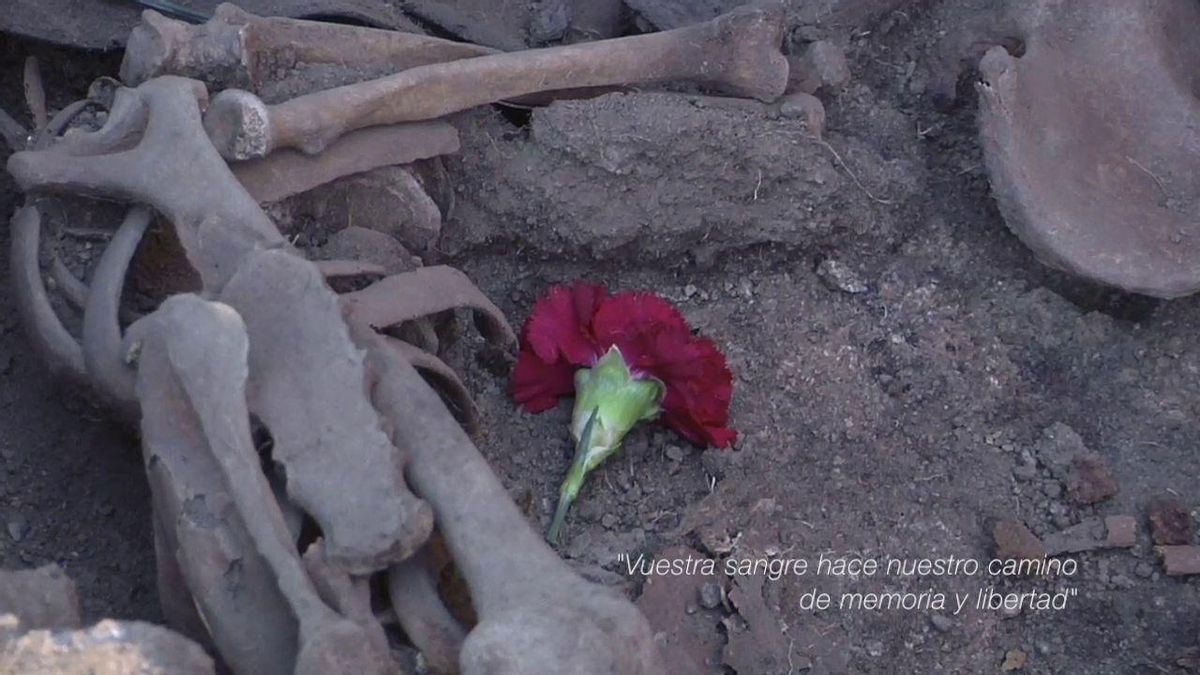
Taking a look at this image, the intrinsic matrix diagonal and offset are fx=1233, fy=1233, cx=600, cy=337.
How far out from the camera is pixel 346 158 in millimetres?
1925

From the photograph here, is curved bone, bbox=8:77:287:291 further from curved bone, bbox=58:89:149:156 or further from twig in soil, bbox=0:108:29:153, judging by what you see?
twig in soil, bbox=0:108:29:153

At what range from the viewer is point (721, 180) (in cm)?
217

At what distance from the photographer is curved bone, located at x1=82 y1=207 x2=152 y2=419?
1615 millimetres

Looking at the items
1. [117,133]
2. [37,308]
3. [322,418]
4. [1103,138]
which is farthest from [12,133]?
[1103,138]

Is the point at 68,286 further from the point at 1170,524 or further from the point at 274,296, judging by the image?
the point at 1170,524

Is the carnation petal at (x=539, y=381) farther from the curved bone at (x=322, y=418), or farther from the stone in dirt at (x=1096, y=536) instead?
the stone in dirt at (x=1096, y=536)

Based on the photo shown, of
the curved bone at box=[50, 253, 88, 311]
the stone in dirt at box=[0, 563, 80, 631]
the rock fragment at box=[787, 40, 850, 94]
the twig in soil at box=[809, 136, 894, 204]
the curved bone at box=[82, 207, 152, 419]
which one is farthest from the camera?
the rock fragment at box=[787, 40, 850, 94]

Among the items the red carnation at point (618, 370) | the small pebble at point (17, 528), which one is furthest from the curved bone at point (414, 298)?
the small pebble at point (17, 528)

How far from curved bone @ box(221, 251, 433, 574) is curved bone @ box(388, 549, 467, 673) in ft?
0.22

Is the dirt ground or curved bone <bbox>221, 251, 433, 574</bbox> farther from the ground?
curved bone <bbox>221, 251, 433, 574</bbox>

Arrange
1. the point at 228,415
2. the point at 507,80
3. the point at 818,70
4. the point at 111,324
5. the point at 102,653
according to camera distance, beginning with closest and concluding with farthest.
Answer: the point at 102,653
the point at 228,415
the point at 111,324
the point at 507,80
the point at 818,70

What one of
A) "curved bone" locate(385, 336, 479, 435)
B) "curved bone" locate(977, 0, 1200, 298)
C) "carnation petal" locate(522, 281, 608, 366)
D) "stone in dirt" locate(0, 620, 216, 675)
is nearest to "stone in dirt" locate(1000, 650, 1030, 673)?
"curved bone" locate(977, 0, 1200, 298)

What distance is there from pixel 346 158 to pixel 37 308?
500 millimetres

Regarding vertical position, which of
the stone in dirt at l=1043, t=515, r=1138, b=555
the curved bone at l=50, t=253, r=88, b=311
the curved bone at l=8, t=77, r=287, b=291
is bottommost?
the stone in dirt at l=1043, t=515, r=1138, b=555
